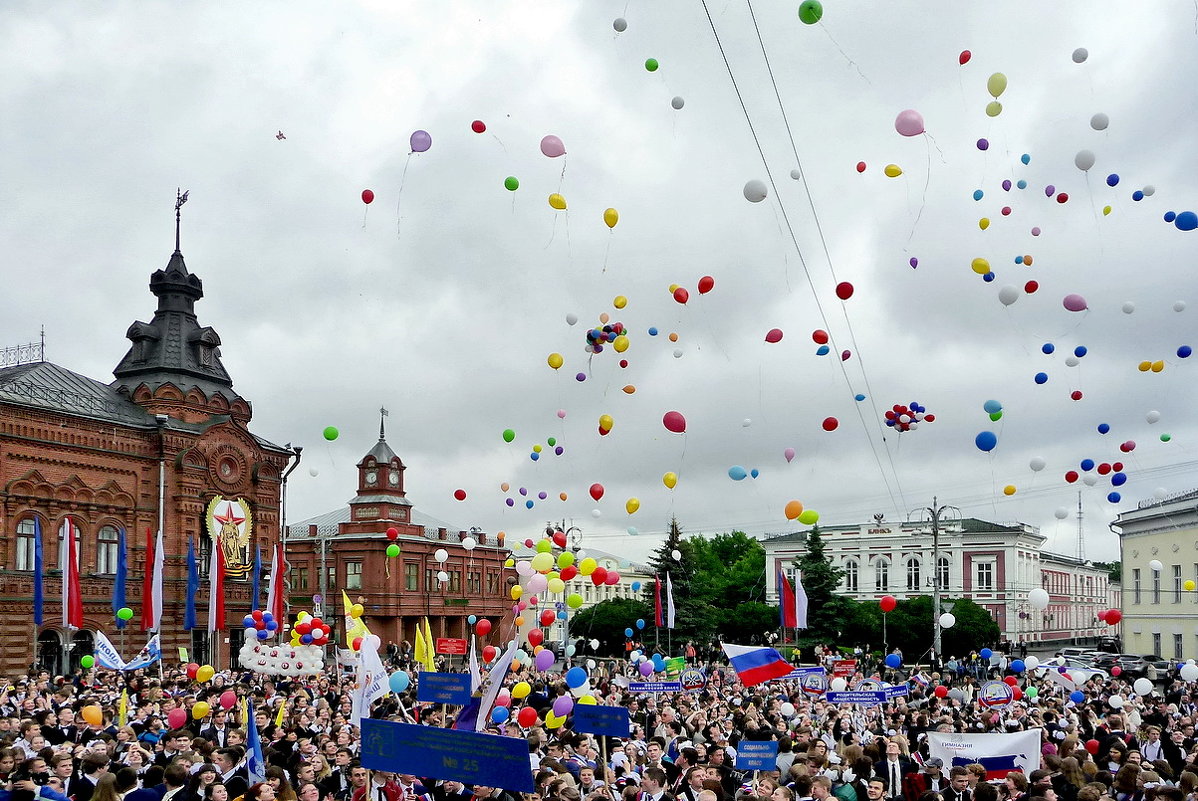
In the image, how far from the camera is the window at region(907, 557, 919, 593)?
77619 mm

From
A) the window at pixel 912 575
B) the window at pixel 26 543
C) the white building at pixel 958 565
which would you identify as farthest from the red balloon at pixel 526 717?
the window at pixel 912 575

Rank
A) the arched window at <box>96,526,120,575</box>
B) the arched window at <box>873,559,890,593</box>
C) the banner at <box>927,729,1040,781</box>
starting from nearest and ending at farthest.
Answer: the banner at <box>927,729,1040,781</box>
the arched window at <box>96,526,120,575</box>
the arched window at <box>873,559,890,593</box>

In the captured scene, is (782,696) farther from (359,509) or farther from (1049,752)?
(359,509)

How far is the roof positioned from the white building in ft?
139

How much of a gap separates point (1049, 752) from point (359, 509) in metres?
47.9

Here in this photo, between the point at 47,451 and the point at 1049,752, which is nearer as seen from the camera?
the point at 1049,752

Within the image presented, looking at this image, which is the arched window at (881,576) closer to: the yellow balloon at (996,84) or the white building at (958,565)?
the white building at (958,565)

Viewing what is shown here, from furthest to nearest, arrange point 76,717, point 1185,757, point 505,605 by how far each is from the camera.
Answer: point 505,605 < point 76,717 < point 1185,757

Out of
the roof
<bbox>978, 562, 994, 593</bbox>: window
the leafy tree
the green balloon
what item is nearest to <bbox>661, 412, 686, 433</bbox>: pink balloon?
the green balloon

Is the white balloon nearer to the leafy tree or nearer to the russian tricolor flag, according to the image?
the russian tricolor flag

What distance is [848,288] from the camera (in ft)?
50.6

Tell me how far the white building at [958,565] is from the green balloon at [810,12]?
61.9 metres

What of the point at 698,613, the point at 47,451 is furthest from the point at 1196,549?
the point at 47,451

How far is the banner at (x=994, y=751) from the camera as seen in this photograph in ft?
40.5
